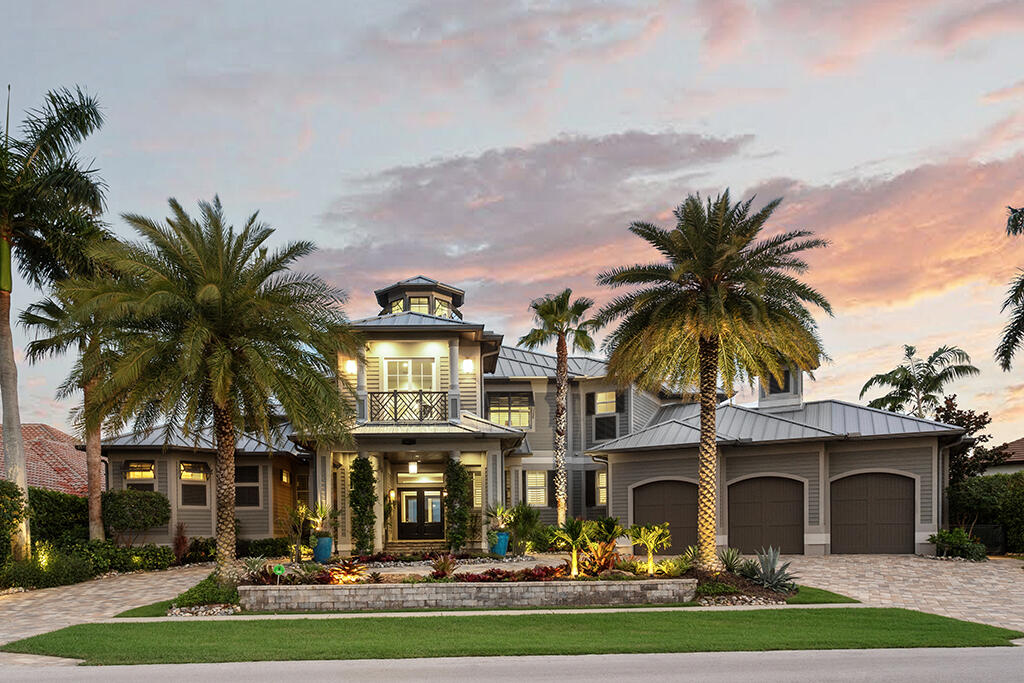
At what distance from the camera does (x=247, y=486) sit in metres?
→ 29.9

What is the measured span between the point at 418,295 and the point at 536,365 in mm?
5778

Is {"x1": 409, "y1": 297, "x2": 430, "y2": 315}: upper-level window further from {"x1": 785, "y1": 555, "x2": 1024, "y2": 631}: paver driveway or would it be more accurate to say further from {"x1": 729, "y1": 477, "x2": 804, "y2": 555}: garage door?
{"x1": 785, "y1": 555, "x2": 1024, "y2": 631}: paver driveway

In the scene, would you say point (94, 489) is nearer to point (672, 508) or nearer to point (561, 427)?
point (561, 427)

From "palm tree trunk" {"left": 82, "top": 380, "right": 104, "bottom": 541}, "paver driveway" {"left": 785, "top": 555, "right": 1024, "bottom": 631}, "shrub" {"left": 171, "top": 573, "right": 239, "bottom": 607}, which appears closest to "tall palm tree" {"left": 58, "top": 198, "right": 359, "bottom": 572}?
"shrub" {"left": 171, "top": 573, "right": 239, "bottom": 607}

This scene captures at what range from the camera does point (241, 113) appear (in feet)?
66.4

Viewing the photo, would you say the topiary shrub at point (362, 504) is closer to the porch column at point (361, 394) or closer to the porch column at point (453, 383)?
the porch column at point (361, 394)

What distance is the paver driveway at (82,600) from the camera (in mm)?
14906

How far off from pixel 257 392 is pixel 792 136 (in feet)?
46.1

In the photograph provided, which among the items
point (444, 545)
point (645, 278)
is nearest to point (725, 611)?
point (645, 278)

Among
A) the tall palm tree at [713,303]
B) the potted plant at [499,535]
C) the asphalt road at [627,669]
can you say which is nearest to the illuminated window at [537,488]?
the potted plant at [499,535]

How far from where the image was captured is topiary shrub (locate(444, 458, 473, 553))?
81.8ft

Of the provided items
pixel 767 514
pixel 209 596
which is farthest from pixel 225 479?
pixel 767 514

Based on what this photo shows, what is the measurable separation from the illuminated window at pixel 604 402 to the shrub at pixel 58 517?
1898 centimetres

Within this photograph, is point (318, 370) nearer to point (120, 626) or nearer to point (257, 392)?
point (257, 392)
